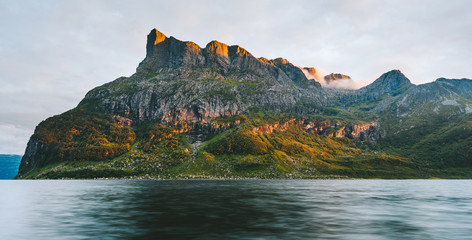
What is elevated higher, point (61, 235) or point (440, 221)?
point (61, 235)

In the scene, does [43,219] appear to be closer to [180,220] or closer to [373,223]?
[180,220]

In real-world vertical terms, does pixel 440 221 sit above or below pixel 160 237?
below

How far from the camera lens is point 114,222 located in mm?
30859

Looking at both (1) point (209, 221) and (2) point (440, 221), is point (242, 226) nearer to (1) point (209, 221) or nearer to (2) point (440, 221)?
(1) point (209, 221)

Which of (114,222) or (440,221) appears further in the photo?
(440,221)

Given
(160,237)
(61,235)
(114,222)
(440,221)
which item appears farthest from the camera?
(440,221)

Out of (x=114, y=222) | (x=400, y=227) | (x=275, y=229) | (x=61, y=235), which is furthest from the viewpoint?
(x=114, y=222)

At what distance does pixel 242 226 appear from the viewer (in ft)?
91.0

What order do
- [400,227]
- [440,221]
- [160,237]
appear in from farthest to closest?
[440,221]
[400,227]
[160,237]

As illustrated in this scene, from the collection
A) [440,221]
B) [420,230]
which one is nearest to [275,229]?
[420,230]

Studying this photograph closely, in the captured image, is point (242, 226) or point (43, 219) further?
point (43, 219)

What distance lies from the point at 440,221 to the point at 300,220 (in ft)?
63.2

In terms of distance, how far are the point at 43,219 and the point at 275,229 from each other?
104 feet

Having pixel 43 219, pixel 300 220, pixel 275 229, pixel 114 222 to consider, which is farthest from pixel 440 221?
pixel 43 219
